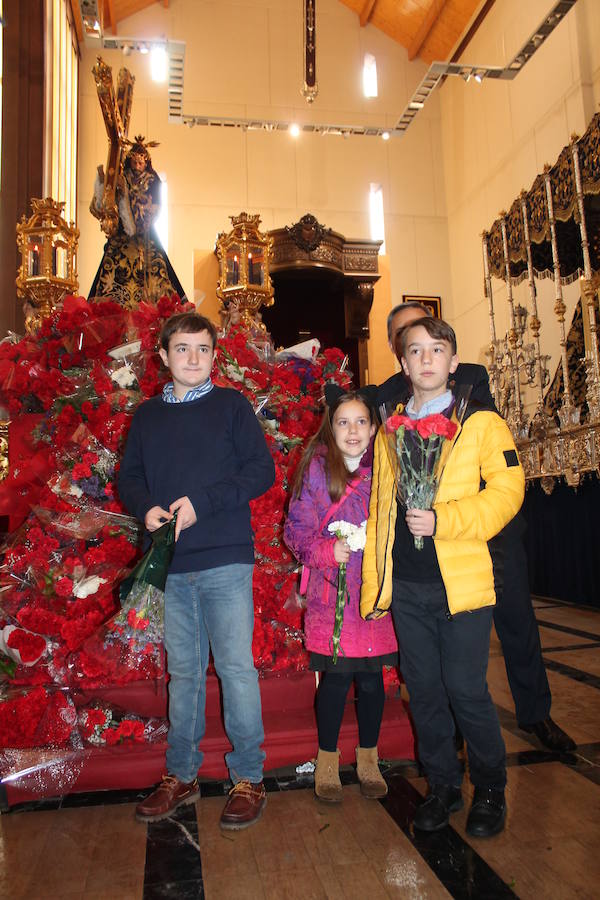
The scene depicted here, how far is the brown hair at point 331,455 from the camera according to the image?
74.9 inches

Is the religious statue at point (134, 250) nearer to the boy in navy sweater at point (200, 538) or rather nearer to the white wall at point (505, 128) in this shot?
the boy in navy sweater at point (200, 538)

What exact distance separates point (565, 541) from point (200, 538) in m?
4.34

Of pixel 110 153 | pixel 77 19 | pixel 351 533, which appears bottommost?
pixel 351 533

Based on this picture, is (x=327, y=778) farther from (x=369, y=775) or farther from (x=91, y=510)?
(x=91, y=510)

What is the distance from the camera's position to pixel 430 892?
132 centimetres

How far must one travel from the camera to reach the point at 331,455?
1931mm

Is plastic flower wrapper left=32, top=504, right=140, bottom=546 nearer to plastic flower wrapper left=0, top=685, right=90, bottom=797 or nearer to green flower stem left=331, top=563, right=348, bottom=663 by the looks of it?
plastic flower wrapper left=0, top=685, right=90, bottom=797

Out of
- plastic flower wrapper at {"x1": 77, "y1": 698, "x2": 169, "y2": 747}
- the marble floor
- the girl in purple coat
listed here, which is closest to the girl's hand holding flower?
the girl in purple coat

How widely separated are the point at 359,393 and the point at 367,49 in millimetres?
9423

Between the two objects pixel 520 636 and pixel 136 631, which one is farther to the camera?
pixel 520 636

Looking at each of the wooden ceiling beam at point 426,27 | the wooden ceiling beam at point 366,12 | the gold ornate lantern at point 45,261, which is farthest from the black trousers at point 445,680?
the wooden ceiling beam at point 366,12

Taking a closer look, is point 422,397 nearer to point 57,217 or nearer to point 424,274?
point 57,217

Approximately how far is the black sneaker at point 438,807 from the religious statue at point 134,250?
253cm

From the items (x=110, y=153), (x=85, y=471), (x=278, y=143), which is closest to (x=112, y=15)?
(x=278, y=143)
